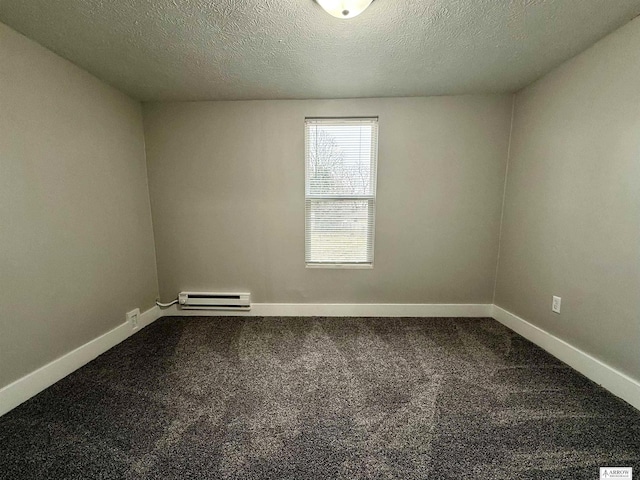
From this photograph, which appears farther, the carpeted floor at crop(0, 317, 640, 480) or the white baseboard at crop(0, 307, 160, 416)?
the white baseboard at crop(0, 307, 160, 416)

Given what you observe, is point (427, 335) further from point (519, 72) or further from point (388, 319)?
point (519, 72)

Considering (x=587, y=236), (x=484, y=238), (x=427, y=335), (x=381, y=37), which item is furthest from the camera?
(x=484, y=238)

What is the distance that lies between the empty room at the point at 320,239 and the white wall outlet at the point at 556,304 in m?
0.06

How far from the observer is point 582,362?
172 cm

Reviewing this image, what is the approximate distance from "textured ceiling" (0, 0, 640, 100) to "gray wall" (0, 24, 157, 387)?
0.80 feet

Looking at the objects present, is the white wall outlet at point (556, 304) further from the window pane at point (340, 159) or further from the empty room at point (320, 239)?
the window pane at point (340, 159)

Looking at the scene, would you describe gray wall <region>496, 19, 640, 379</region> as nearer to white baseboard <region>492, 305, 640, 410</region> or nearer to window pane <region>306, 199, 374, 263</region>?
white baseboard <region>492, 305, 640, 410</region>

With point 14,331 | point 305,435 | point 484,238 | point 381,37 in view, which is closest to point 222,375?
point 305,435

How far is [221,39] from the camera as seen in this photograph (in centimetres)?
152

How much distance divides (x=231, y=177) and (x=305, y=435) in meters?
2.25

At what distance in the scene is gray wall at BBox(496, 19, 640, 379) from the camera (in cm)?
146

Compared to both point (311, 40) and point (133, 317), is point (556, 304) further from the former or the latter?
point (133, 317)

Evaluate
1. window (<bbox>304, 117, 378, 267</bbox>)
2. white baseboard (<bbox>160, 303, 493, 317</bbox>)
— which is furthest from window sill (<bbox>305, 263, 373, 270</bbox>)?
white baseboard (<bbox>160, 303, 493, 317</bbox>)

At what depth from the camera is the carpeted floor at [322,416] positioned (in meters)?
1.10
